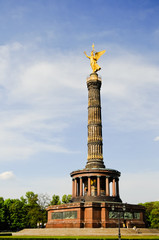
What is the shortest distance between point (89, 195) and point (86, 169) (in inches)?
169

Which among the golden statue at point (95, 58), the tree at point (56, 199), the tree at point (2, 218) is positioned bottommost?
the tree at point (2, 218)

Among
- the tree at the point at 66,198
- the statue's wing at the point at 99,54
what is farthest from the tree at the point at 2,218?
the statue's wing at the point at 99,54

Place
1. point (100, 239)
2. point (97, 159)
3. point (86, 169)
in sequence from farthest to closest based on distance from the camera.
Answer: point (97, 159)
point (86, 169)
point (100, 239)

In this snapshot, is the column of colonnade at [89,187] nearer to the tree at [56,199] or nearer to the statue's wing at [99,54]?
the statue's wing at [99,54]

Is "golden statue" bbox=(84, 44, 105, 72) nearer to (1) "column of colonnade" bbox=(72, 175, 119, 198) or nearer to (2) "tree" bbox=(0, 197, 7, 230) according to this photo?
(1) "column of colonnade" bbox=(72, 175, 119, 198)

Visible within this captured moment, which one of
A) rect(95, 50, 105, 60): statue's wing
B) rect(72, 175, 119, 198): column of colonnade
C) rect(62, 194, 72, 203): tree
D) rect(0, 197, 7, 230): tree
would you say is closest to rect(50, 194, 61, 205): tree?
rect(62, 194, 72, 203): tree

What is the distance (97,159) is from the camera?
50219mm

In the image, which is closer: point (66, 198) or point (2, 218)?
point (2, 218)

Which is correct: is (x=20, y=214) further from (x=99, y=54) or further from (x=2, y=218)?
(x=99, y=54)

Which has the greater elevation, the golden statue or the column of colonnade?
the golden statue

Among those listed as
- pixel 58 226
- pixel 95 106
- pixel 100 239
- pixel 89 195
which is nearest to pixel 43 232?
pixel 58 226

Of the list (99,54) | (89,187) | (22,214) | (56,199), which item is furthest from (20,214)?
(99,54)

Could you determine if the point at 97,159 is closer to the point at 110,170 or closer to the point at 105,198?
the point at 110,170

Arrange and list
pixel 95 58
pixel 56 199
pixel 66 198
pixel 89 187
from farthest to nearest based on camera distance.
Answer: pixel 66 198, pixel 56 199, pixel 95 58, pixel 89 187
